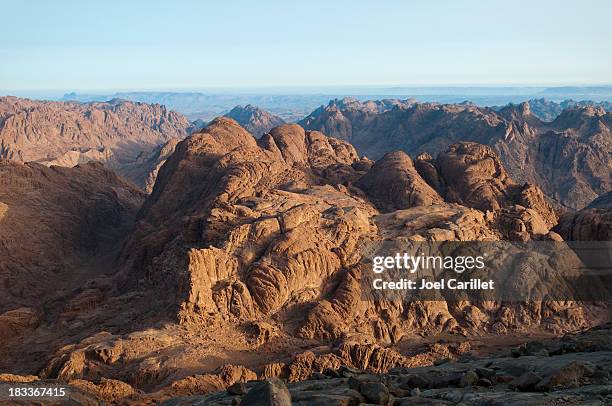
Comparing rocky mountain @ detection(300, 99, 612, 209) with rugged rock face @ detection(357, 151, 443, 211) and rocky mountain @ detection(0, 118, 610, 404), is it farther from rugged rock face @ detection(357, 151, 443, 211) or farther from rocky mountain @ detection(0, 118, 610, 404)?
rocky mountain @ detection(0, 118, 610, 404)

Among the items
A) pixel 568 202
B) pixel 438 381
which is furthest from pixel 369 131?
pixel 438 381

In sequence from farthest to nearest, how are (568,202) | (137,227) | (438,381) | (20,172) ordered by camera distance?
1. (568,202)
2. (20,172)
3. (137,227)
4. (438,381)

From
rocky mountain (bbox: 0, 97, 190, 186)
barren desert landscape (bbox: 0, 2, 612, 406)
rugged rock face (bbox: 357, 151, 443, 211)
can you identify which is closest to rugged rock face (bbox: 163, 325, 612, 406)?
barren desert landscape (bbox: 0, 2, 612, 406)

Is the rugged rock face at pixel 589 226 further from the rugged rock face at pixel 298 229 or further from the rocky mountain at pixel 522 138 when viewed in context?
the rocky mountain at pixel 522 138

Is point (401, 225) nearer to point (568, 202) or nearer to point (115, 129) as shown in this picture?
point (568, 202)

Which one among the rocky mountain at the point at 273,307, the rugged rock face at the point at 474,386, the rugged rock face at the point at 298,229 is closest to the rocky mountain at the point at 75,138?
the rugged rock face at the point at 298,229

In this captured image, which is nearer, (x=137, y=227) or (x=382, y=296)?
(x=382, y=296)
